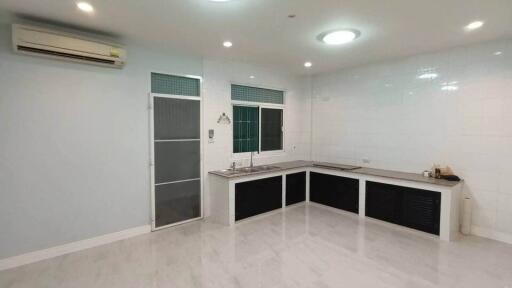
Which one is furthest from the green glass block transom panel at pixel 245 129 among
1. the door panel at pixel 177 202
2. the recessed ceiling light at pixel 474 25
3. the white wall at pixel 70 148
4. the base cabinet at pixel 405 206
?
the recessed ceiling light at pixel 474 25

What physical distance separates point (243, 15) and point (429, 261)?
133 inches

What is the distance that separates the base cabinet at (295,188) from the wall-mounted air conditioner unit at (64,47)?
333cm

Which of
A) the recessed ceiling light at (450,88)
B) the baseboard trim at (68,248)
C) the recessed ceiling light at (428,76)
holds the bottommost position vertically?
the baseboard trim at (68,248)

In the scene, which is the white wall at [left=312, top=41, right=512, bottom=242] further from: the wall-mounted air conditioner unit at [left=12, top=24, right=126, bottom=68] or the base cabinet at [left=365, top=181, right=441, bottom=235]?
the wall-mounted air conditioner unit at [left=12, top=24, right=126, bottom=68]

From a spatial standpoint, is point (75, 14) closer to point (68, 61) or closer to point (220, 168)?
point (68, 61)

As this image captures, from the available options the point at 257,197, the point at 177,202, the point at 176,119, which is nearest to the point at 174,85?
the point at 176,119

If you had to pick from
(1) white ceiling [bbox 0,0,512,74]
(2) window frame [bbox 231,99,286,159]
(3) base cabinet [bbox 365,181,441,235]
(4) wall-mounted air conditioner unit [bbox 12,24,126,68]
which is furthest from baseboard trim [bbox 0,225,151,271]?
(3) base cabinet [bbox 365,181,441,235]

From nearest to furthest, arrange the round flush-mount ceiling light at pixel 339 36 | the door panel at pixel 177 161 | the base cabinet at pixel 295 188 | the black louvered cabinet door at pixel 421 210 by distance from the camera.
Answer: the round flush-mount ceiling light at pixel 339 36 < the black louvered cabinet door at pixel 421 210 < the door panel at pixel 177 161 < the base cabinet at pixel 295 188

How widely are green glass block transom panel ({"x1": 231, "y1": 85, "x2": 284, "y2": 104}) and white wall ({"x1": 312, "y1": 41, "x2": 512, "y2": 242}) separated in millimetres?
1188

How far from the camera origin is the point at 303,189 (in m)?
5.14

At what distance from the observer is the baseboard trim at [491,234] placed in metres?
3.38

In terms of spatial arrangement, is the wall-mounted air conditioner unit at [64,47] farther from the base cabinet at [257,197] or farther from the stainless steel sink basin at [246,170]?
the base cabinet at [257,197]

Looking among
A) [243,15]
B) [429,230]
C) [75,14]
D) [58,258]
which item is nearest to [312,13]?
[243,15]

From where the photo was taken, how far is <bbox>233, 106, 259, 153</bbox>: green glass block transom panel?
4.79m
